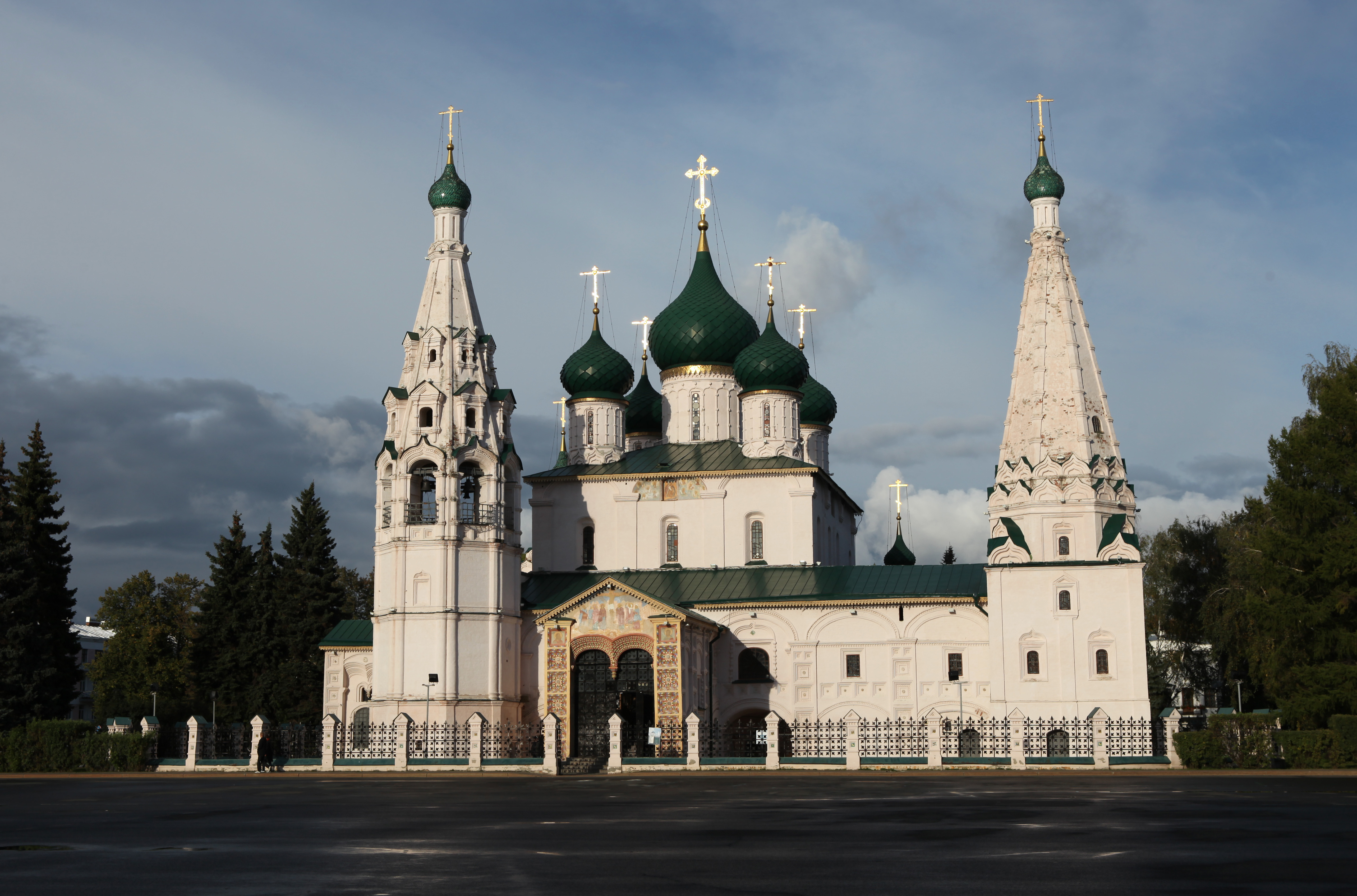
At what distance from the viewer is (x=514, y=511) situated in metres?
37.2

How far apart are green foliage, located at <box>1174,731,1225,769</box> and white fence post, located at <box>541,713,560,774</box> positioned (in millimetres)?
13587

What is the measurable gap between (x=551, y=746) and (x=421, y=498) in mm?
8970

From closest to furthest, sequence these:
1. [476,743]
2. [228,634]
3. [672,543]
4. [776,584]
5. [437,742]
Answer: [476,743], [437,742], [776,584], [672,543], [228,634]

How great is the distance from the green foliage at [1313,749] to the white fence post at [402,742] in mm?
19489

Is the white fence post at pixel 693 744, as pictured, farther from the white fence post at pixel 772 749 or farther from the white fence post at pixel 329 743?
the white fence post at pixel 329 743

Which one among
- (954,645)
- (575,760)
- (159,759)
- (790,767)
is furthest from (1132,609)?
(159,759)

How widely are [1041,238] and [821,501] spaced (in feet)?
33.4

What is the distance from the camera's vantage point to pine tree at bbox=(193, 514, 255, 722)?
48.5 m

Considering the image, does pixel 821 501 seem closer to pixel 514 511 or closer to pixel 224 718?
pixel 514 511

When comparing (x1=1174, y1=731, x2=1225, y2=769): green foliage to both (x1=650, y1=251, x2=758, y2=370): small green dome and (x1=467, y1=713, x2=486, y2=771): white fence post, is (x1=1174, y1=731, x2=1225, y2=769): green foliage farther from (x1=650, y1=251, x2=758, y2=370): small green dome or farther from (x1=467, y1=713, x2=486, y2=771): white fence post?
(x1=650, y1=251, x2=758, y2=370): small green dome

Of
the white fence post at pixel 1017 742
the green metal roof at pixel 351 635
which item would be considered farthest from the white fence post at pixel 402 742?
the white fence post at pixel 1017 742

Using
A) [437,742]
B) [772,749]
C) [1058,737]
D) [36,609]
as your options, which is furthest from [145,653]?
[1058,737]

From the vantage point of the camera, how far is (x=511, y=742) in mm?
34281

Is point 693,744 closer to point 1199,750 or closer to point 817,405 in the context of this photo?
point 1199,750
